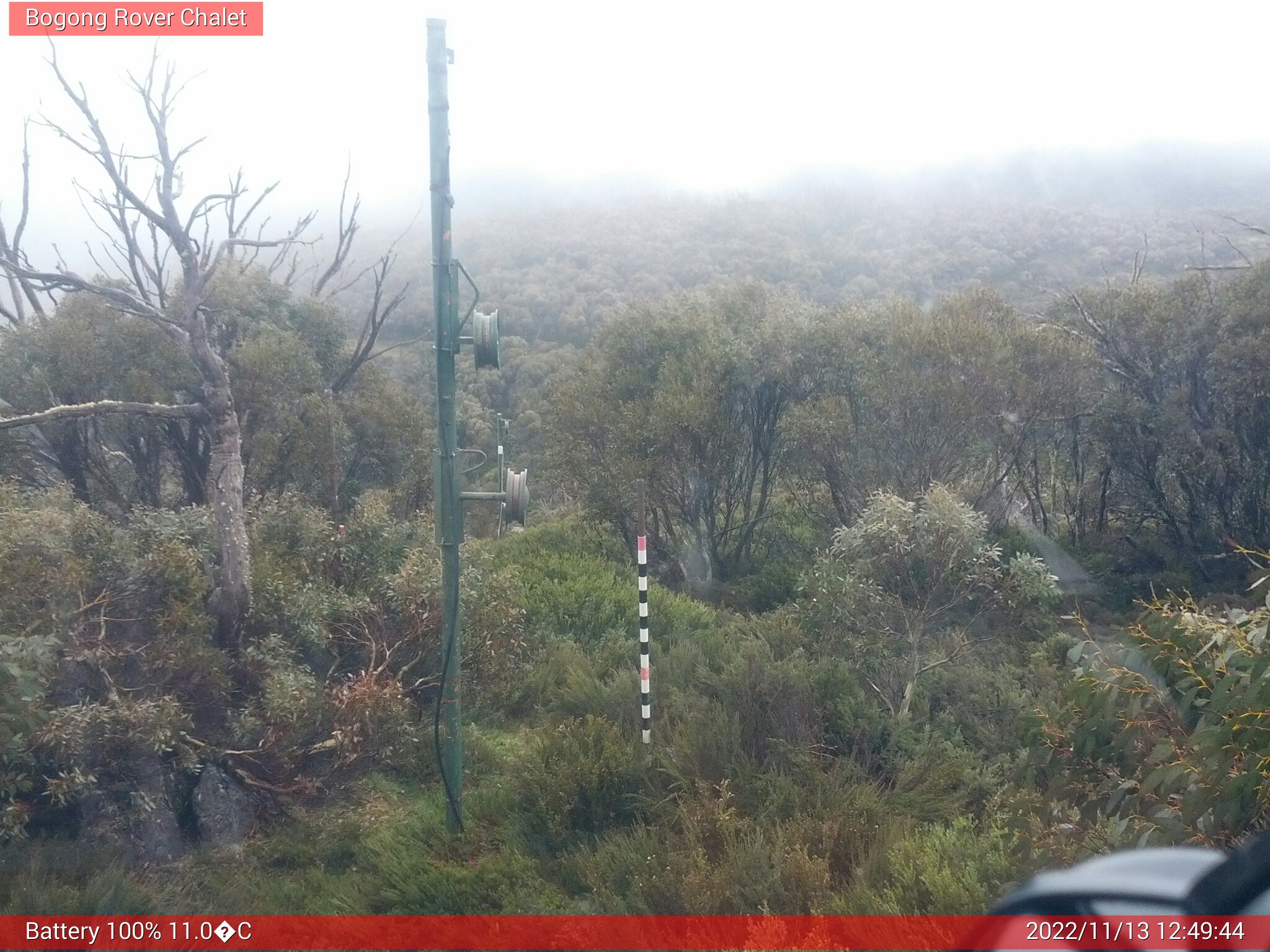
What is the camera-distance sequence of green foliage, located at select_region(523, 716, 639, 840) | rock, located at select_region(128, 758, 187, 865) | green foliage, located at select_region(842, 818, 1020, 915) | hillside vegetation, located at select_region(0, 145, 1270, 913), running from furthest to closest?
green foliage, located at select_region(523, 716, 639, 840)
rock, located at select_region(128, 758, 187, 865)
hillside vegetation, located at select_region(0, 145, 1270, 913)
green foliage, located at select_region(842, 818, 1020, 915)

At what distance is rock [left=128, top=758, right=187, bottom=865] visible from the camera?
5.21 meters

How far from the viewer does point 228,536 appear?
6516mm

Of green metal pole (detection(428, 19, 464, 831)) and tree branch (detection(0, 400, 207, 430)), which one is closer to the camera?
→ green metal pole (detection(428, 19, 464, 831))

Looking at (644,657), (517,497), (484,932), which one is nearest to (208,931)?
(484,932)

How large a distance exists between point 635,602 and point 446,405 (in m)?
5.62

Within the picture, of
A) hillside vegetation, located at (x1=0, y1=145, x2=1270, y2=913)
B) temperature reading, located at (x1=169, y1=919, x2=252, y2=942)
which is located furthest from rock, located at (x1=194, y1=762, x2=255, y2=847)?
temperature reading, located at (x1=169, y1=919, x2=252, y2=942)

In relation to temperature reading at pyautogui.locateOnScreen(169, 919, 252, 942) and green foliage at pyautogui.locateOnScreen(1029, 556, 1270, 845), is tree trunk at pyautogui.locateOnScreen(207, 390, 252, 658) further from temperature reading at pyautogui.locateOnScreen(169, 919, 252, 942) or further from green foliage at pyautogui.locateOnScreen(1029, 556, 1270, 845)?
green foliage at pyautogui.locateOnScreen(1029, 556, 1270, 845)

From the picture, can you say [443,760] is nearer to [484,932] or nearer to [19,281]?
[484,932]

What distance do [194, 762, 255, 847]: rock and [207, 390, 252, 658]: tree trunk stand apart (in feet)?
3.56

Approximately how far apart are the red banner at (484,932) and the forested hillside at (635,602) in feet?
0.44

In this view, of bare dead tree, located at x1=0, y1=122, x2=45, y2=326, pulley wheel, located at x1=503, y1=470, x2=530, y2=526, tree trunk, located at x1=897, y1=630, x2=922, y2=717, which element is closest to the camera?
pulley wheel, located at x1=503, y1=470, x2=530, y2=526

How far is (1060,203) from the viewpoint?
3538 centimetres

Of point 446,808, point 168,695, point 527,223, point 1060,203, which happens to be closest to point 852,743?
point 446,808

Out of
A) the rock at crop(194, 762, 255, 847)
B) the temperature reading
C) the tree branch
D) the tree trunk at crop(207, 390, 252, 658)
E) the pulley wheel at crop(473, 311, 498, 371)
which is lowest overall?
the rock at crop(194, 762, 255, 847)
